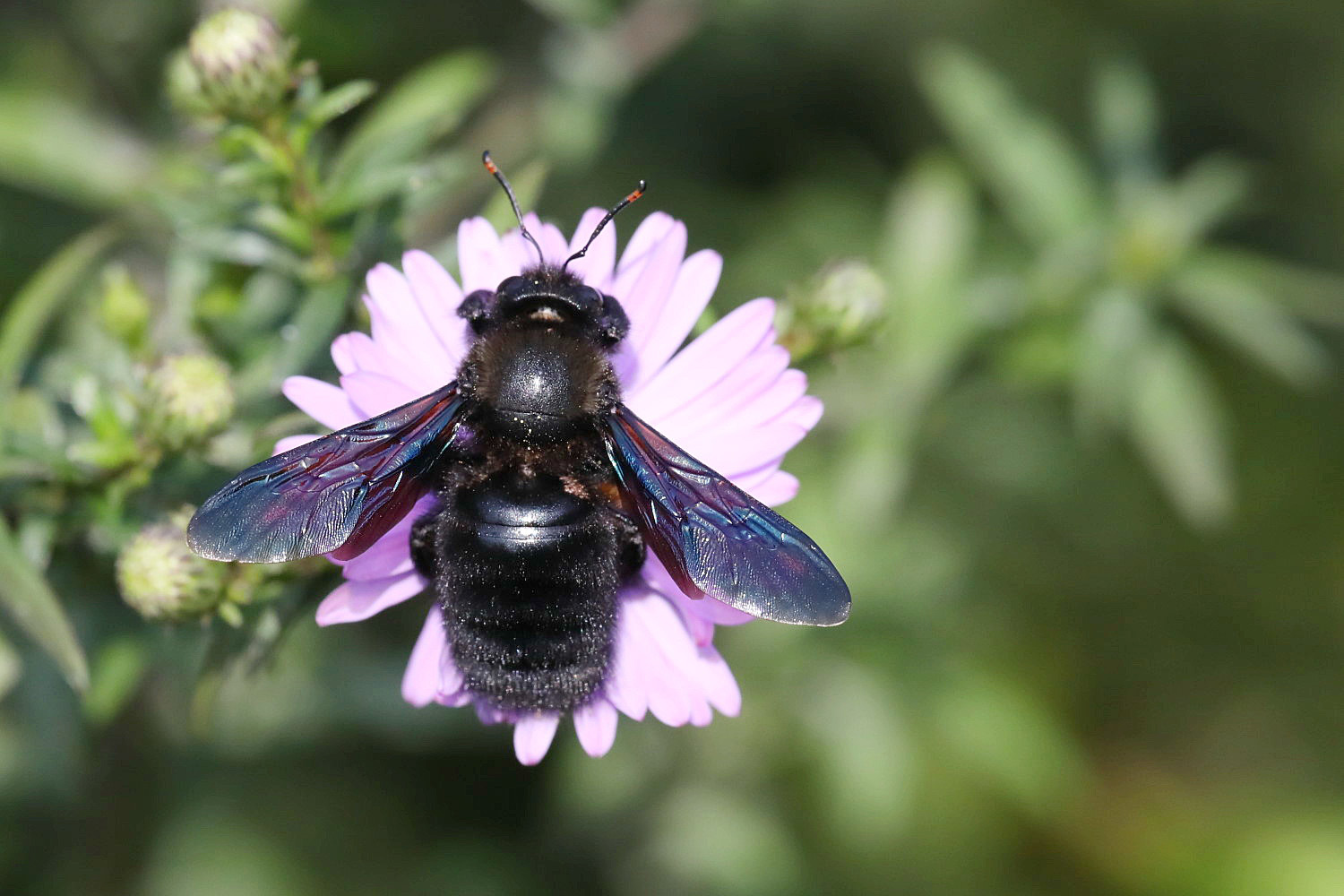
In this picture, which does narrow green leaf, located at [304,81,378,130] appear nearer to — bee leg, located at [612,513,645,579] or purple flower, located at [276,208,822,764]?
purple flower, located at [276,208,822,764]

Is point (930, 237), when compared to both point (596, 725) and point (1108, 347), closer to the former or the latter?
point (1108, 347)

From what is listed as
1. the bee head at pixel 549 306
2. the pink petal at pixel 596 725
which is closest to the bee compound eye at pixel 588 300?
the bee head at pixel 549 306

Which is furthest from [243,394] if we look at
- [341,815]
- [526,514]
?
[341,815]

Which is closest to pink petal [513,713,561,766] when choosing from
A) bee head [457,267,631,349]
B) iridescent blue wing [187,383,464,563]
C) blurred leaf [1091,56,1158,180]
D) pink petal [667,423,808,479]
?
iridescent blue wing [187,383,464,563]

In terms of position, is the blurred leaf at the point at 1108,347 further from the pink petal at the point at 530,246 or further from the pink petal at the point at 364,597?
the pink petal at the point at 364,597

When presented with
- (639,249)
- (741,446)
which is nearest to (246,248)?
(639,249)

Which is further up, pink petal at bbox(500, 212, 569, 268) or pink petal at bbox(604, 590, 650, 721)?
pink petal at bbox(500, 212, 569, 268)
